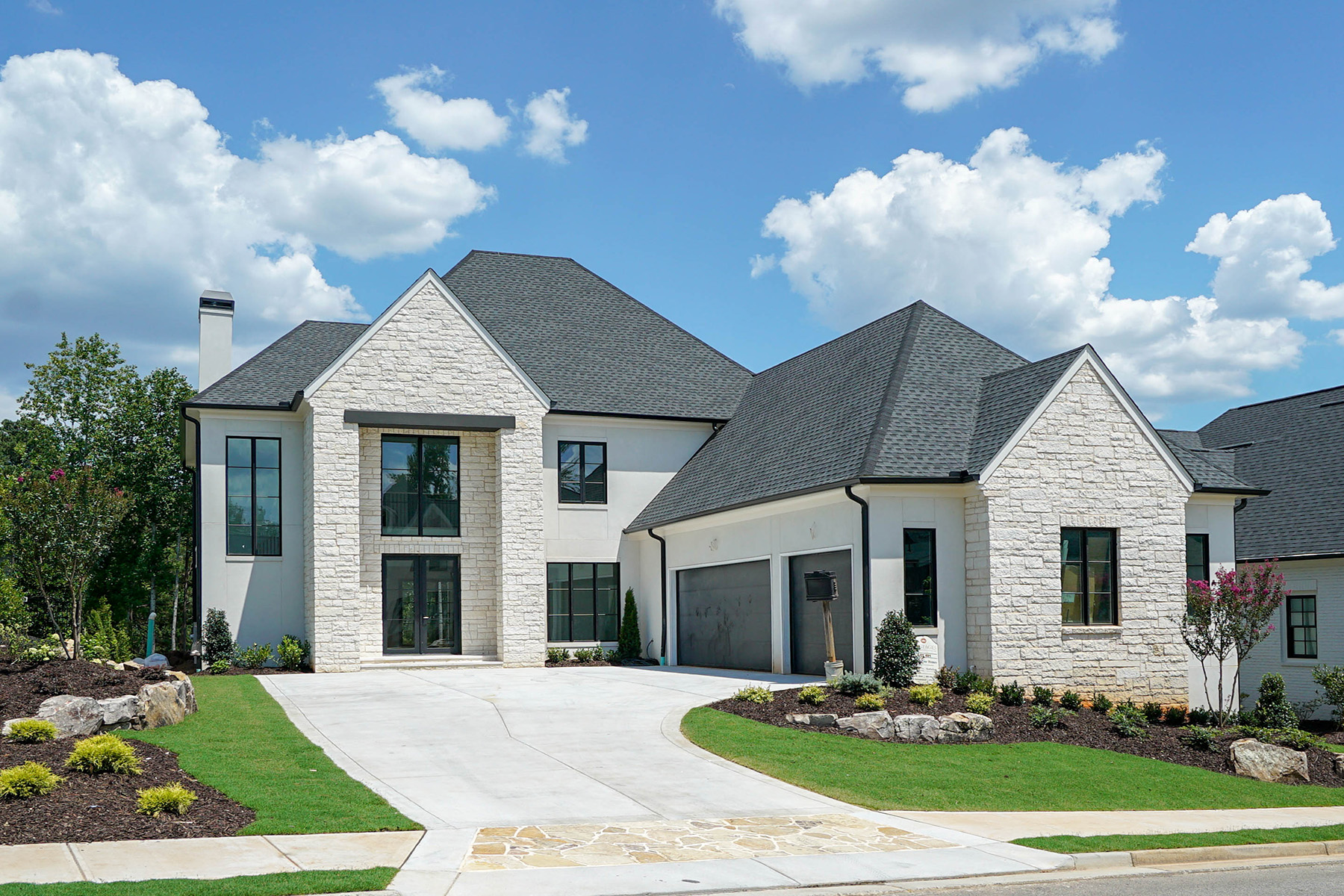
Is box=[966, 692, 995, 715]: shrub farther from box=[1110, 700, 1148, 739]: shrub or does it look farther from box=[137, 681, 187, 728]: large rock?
box=[137, 681, 187, 728]: large rock

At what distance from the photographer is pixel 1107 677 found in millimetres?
20094

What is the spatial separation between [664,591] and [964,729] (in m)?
13.0

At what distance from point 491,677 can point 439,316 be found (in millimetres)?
8681

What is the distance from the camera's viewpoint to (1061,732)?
54.4 feet

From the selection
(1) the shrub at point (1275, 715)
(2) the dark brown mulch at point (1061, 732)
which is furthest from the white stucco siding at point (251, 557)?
(1) the shrub at point (1275, 715)

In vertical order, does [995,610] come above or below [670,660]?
above

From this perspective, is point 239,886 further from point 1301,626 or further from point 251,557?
point 1301,626

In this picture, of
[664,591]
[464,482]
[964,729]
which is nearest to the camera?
[964,729]

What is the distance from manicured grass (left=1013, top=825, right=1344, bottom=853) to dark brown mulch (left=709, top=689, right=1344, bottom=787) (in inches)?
173

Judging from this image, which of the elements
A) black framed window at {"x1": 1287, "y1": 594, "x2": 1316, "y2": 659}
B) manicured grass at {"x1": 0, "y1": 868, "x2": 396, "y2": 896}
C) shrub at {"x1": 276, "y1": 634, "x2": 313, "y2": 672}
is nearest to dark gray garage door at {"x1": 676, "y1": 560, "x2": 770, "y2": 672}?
shrub at {"x1": 276, "y1": 634, "x2": 313, "y2": 672}

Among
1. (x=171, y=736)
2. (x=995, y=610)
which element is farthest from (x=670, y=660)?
(x=171, y=736)

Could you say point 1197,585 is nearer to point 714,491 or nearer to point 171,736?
point 714,491

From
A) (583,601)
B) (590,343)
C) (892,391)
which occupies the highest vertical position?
(590,343)

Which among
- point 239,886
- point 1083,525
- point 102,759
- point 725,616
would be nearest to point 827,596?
point 1083,525
